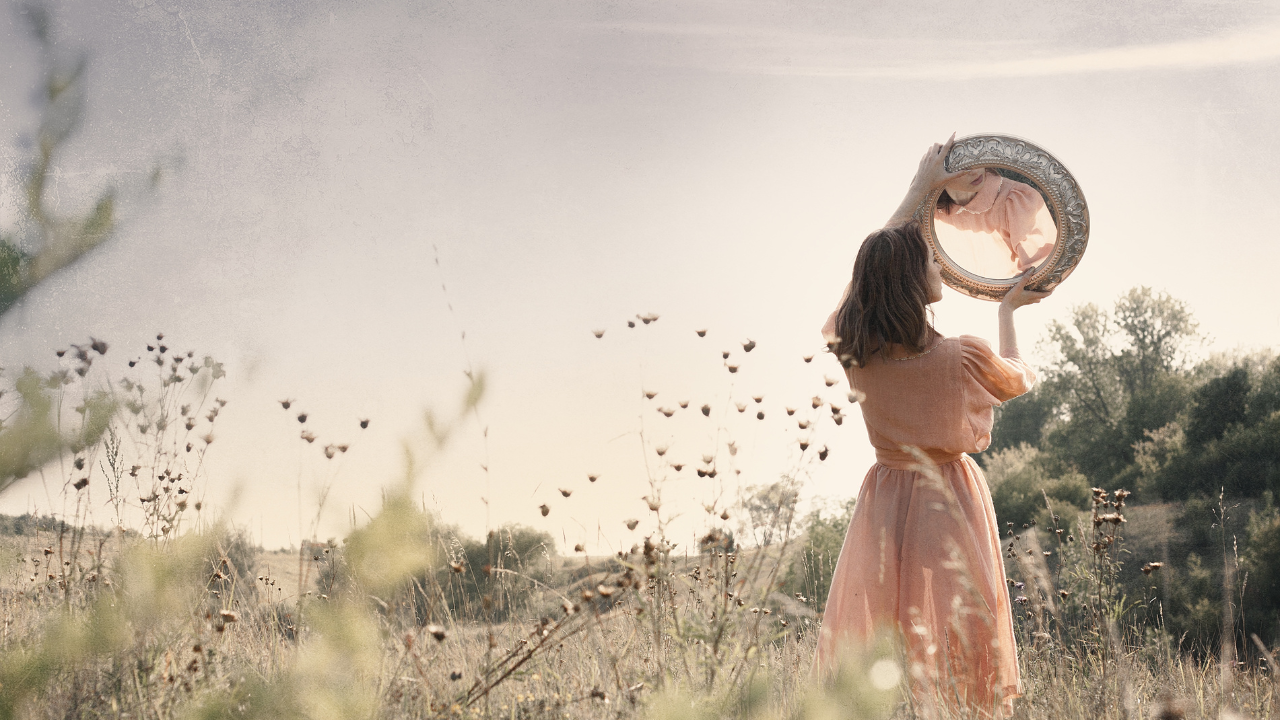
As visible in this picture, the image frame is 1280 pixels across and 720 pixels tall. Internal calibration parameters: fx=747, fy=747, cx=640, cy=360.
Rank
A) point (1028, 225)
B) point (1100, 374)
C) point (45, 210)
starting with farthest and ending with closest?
point (1100, 374), point (1028, 225), point (45, 210)

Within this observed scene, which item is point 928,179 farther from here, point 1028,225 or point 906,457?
point 906,457

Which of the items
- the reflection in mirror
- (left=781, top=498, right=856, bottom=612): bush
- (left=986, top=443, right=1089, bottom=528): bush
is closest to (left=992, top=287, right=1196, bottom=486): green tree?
(left=986, top=443, right=1089, bottom=528): bush

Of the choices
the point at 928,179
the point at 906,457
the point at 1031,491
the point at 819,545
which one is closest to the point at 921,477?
the point at 906,457

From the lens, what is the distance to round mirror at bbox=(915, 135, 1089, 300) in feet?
10.7

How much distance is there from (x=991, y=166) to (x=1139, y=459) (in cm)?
1518

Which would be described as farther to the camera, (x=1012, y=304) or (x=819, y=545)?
(x=819, y=545)

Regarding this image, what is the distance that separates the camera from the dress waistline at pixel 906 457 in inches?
114

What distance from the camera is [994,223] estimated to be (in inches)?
139

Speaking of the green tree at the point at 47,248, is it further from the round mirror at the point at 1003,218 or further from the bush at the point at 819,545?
the bush at the point at 819,545

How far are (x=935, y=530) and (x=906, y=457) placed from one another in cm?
31

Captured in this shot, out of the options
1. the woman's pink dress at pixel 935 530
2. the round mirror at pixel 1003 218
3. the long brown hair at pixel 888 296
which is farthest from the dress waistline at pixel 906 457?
the round mirror at pixel 1003 218

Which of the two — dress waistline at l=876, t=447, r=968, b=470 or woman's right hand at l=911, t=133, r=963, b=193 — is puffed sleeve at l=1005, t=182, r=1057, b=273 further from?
dress waistline at l=876, t=447, r=968, b=470

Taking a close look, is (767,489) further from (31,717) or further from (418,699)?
(31,717)

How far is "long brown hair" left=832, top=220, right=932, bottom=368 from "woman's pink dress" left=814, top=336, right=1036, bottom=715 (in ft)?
0.32
